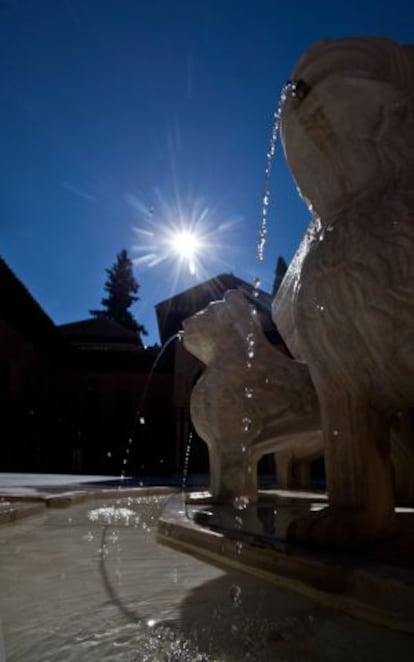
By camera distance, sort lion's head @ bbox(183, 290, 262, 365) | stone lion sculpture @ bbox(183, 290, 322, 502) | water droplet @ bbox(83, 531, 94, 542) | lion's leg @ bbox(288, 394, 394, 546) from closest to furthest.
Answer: lion's leg @ bbox(288, 394, 394, 546), water droplet @ bbox(83, 531, 94, 542), stone lion sculpture @ bbox(183, 290, 322, 502), lion's head @ bbox(183, 290, 262, 365)

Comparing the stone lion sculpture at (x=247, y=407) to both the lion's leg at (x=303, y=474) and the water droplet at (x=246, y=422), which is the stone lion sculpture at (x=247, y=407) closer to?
the water droplet at (x=246, y=422)

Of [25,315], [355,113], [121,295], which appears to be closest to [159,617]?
[355,113]

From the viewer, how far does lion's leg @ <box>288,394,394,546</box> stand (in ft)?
4.09

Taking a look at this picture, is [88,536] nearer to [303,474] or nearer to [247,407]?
[247,407]

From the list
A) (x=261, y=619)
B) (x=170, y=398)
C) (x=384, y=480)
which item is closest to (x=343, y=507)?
(x=384, y=480)

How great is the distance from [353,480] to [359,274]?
1.89 feet

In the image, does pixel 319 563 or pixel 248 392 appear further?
pixel 248 392

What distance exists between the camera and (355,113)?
1.47 meters

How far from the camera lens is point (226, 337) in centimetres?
289

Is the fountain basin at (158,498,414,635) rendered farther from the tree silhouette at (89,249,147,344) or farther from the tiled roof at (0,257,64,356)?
the tree silhouette at (89,249,147,344)

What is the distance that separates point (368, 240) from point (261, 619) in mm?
949

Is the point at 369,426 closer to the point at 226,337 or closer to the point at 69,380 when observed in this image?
the point at 226,337

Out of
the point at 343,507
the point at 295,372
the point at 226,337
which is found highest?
the point at 226,337

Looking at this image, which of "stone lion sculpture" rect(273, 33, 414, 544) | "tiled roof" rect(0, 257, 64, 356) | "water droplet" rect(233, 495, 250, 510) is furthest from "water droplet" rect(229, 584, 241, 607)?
"tiled roof" rect(0, 257, 64, 356)
